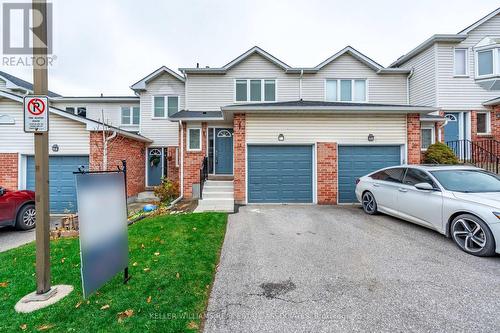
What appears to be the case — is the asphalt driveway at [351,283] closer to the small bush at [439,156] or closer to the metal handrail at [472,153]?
the small bush at [439,156]

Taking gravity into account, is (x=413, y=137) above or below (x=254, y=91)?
below

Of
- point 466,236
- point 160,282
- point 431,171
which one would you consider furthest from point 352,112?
point 160,282

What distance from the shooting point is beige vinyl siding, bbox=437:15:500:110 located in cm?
1205

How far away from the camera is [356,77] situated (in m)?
13.4

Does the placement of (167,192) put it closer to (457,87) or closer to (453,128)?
(453,128)

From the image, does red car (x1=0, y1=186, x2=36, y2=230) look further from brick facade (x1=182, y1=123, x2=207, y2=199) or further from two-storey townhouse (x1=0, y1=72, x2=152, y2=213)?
brick facade (x1=182, y1=123, x2=207, y2=199)

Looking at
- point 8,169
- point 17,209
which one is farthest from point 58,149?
point 17,209

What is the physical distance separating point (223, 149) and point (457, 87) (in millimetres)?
13087

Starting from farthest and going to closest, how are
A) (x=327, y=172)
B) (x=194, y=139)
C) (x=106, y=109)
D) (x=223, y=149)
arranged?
(x=106, y=109) → (x=223, y=149) → (x=194, y=139) → (x=327, y=172)

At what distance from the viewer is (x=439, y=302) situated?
108 inches

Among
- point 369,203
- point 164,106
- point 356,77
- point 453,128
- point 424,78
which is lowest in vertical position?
point 369,203

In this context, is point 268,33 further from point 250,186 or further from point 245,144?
point 250,186

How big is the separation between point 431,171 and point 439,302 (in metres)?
3.67

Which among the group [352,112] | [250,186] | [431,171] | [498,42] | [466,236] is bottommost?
[466,236]
